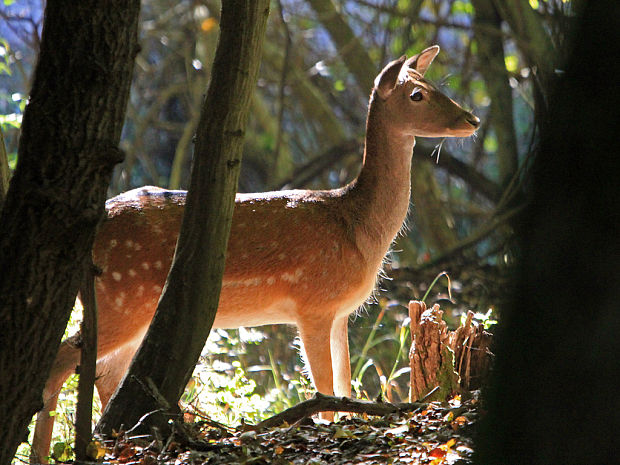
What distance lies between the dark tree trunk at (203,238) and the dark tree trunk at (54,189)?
65 centimetres

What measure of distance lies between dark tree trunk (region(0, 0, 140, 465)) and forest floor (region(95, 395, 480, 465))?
1.76ft

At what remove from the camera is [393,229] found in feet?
15.9

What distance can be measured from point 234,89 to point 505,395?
1.98 meters

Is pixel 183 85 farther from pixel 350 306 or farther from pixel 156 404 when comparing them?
pixel 156 404

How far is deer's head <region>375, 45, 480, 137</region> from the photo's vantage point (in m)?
4.59

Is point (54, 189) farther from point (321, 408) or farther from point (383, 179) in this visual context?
point (383, 179)

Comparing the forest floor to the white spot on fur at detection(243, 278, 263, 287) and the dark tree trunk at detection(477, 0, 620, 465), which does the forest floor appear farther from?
the white spot on fur at detection(243, 278, 263, 287)

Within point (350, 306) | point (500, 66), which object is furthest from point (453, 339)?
point (500, 66)

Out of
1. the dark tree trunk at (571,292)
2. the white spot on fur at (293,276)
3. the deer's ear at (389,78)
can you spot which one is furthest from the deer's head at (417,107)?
the dark tree trunk at (571,292)

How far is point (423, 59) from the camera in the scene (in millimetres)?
5188

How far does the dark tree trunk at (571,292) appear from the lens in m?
1.26

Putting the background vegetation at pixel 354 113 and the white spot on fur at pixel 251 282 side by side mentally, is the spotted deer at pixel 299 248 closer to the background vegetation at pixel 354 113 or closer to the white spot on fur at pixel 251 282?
the white spot on fur at pixel 251 282

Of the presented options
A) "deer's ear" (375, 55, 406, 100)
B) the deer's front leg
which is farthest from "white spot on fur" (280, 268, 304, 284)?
"deer's ear" (375, 55, 406, 100)

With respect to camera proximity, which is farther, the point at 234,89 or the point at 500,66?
the point at 500,66
